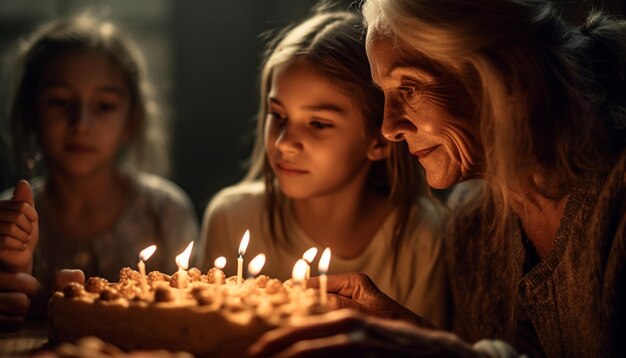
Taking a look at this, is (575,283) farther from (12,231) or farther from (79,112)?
(79,112)

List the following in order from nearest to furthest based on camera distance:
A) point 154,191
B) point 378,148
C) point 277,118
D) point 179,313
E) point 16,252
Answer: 1. point 179,313
2. point 16,252
3. point 277,118
4. point 378,148
5. point 154,191

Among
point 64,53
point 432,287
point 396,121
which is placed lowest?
point 432,287

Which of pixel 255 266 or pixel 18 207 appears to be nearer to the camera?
pixel 255 266

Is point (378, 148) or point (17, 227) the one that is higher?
point (378, 148)

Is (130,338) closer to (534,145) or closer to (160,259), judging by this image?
(534,145)

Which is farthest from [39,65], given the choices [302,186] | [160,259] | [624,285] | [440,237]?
[624,285]

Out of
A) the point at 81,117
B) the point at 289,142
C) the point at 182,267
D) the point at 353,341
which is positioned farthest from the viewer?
the point at 81,117

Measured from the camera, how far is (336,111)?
7.93 ft

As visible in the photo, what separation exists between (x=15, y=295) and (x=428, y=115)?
3.99 ft

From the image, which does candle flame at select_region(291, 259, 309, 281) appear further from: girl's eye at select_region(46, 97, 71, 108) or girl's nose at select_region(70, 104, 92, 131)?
girl's eye at select_region(46, 97, 71, 108)

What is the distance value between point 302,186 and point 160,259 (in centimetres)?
104

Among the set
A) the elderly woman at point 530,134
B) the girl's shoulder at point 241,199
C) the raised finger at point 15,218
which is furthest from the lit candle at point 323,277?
the girl's shoulder at point 241,199

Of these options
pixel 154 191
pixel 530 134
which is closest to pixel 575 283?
pixel 530 134

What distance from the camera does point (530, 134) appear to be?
1.88 m
